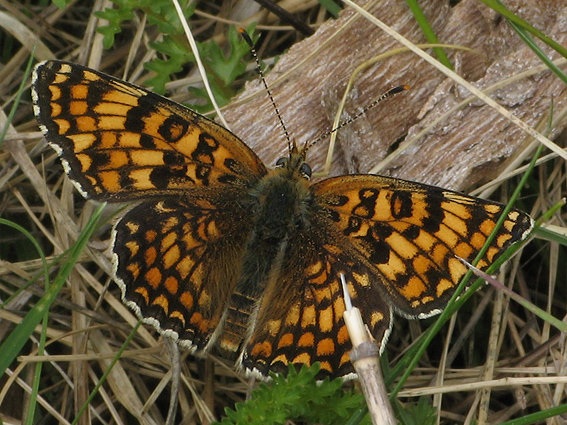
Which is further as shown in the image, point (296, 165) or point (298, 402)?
point (296, 165)

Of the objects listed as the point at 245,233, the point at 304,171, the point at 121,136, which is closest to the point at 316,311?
the point at 245,233

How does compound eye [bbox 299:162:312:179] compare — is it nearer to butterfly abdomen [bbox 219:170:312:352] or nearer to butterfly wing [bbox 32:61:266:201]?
butterfly abdomen [bbox 219:170:312:352]

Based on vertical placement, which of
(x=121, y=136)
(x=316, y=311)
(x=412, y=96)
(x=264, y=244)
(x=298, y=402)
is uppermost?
(x=121, y=136)

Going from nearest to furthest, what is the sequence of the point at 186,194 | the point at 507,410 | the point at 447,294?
the point at 447,294 → the point at 186,194 → the point at 507,410

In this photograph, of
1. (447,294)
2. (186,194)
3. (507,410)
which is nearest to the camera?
(447,294)

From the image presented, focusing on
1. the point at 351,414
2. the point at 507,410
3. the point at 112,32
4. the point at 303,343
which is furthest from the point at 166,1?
the point at 507,410

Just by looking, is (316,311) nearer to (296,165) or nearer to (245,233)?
(245,233)

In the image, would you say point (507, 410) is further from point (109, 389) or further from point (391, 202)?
point (109, 389)
